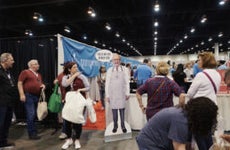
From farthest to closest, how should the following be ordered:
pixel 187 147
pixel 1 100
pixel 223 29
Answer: pixel 223 29, pixel 1 100, pixel 187 147

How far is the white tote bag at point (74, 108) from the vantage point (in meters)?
3.31

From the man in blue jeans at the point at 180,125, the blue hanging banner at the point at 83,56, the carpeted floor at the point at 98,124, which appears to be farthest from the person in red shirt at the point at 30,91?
the man in blue jeans at the point at 180,125

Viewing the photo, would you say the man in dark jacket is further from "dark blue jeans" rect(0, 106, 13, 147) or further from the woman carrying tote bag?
the woman carrying tote bag

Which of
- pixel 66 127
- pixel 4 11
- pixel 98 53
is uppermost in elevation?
pixel 4 11

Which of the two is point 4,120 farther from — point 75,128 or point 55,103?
point 75,128

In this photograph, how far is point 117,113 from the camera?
3.92 metres

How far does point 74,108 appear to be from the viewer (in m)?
3.32

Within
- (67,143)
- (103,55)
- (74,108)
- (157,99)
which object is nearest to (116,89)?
(74,108)

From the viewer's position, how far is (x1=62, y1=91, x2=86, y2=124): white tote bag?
3307 millimetres

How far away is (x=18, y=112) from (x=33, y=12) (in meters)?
5.73

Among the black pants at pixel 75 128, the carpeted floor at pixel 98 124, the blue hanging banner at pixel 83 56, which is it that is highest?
the blue hanging banner at pixel 83 56

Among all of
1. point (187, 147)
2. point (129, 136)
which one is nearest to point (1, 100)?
point (129, 136)

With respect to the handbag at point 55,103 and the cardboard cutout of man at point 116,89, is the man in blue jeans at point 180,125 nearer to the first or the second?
the cardboard cutout of man at point 116,89

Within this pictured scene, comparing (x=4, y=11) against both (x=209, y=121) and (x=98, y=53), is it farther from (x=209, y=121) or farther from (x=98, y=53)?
(x=209, y=121)
